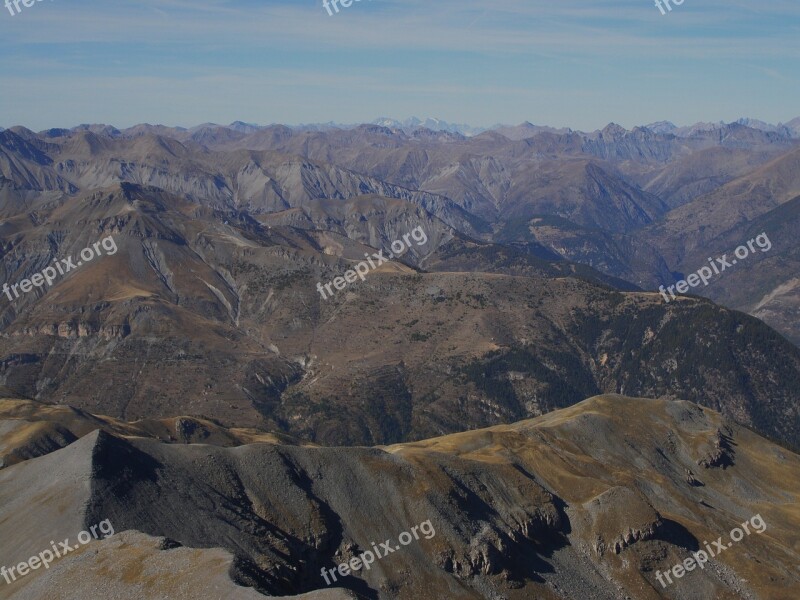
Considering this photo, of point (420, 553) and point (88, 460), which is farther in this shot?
point (420, 553)

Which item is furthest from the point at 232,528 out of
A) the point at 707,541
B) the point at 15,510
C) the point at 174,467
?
the point at 707,541

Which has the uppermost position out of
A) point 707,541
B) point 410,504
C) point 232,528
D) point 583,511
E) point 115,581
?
point 115,581

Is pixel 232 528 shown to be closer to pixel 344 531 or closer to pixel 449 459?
pixel 344 531
